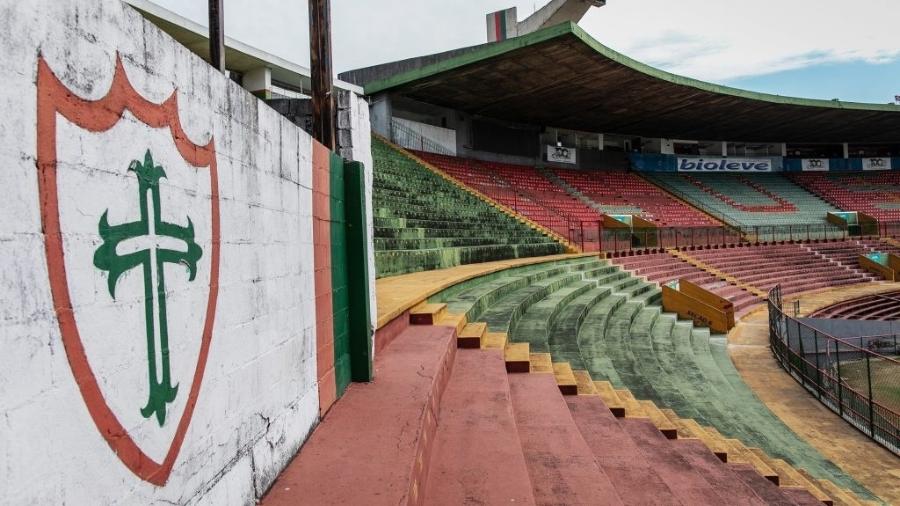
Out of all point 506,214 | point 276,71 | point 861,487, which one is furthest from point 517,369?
point 276,71

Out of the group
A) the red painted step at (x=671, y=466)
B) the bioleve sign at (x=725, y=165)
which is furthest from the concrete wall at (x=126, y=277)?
the bioleve sign at (x=725, y=165)

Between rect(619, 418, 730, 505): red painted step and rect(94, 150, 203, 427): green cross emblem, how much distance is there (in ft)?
11.9

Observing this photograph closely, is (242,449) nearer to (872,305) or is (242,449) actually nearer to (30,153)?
(30,153)

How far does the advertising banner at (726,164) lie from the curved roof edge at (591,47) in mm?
8098

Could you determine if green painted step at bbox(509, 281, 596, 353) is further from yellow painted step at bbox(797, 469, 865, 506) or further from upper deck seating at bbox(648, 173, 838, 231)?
upper deck seating at bbox(648, 173, 838, 231)

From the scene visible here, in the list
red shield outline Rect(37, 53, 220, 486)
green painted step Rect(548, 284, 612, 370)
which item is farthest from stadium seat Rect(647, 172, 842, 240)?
red shield outline Rect(37, 53, 220, 486)

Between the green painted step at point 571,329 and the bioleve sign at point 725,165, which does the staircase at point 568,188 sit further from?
the green painted step at point 571,329

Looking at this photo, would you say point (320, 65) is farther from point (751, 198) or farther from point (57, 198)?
point (751, 198)

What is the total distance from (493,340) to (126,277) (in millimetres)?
5052

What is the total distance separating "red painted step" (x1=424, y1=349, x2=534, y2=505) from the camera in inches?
123

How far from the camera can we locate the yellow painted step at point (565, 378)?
19.5 ft

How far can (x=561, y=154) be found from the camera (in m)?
33.6

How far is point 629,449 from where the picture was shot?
4.60 meters

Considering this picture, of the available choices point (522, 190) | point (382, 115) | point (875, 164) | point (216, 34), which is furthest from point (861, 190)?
point (216, 34)
